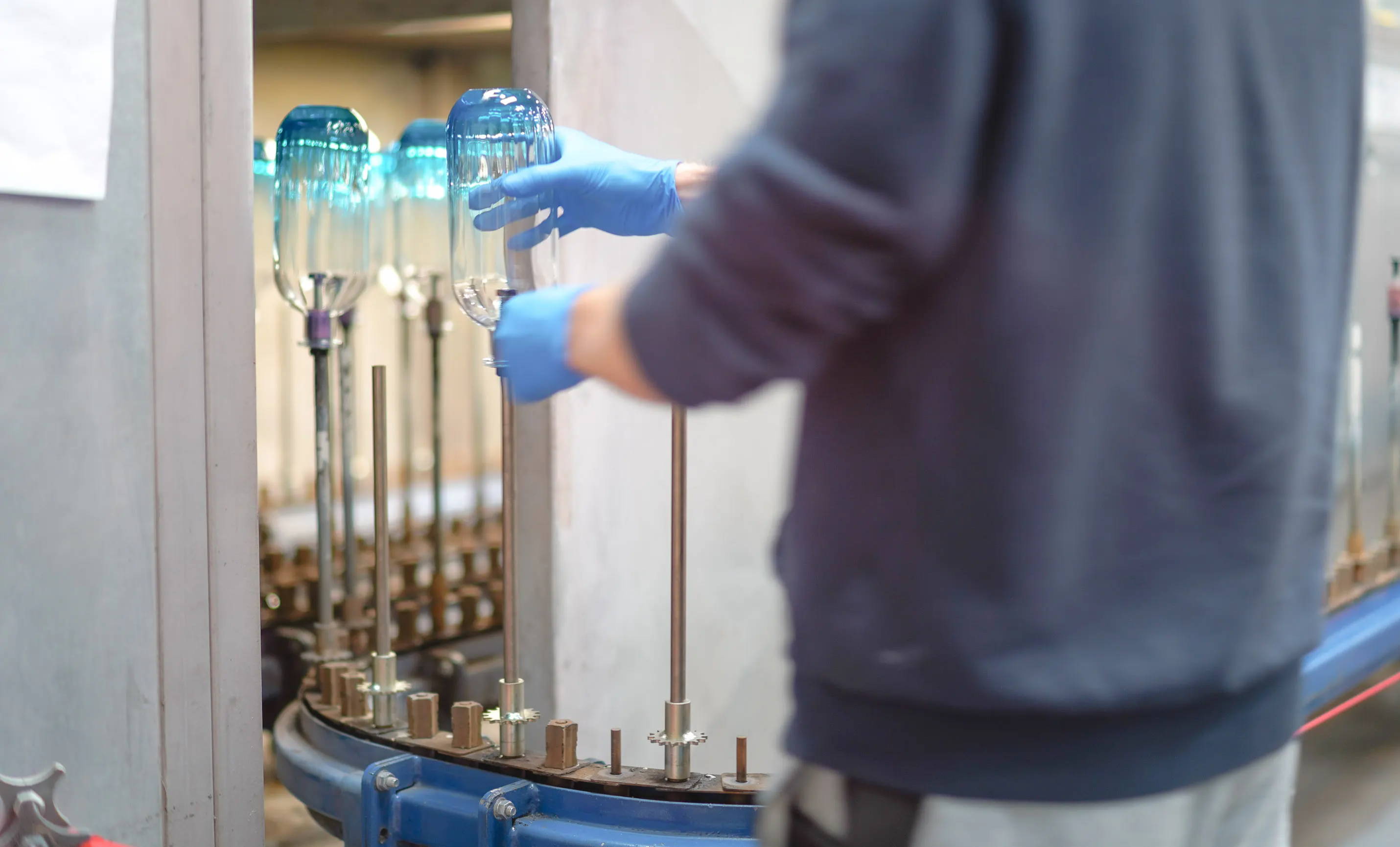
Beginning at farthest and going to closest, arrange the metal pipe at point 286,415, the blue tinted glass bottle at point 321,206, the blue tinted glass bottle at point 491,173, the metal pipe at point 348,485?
1. the metal pipe at point 286,415
2. the metal pipe at point 348,485
3. the blue tinted glass bottle at point 321,206
4. the blue tinted glass bottle at point 491,173

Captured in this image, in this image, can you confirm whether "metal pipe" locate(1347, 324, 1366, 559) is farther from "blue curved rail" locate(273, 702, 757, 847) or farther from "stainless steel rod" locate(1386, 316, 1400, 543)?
"blue curved rail" locate(273, 702, 757, 847)

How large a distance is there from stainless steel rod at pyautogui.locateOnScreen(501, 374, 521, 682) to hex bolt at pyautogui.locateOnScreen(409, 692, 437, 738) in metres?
0.14

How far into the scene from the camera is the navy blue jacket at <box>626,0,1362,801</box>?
0.58 m

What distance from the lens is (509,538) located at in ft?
4.82

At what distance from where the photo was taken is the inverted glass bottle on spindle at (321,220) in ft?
6.25

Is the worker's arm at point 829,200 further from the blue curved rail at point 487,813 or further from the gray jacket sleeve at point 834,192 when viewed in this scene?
the blue curved rail at point 487,813

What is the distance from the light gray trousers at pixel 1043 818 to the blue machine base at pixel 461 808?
63cm

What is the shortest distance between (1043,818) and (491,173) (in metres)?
1.03

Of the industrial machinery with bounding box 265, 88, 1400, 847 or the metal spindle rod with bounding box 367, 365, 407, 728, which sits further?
the metal spindle rod with bounding box 367, 365, 407, 728

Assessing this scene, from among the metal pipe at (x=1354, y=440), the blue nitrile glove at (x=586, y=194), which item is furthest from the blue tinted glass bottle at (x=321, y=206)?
the metal pipe at (x=1354, y=440)

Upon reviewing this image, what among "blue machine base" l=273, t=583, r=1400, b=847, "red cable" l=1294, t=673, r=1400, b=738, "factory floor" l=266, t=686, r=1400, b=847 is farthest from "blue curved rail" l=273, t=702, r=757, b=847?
"red cable" l=1294, t=673, r=1400, b=738

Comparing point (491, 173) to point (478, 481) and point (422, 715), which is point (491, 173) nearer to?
point (422, 715)

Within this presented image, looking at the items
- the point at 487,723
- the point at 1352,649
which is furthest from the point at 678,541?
the point at 1352,649

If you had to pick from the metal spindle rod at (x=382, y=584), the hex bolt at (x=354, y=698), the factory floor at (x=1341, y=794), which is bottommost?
the factory floor at (x=1341, y=794)
